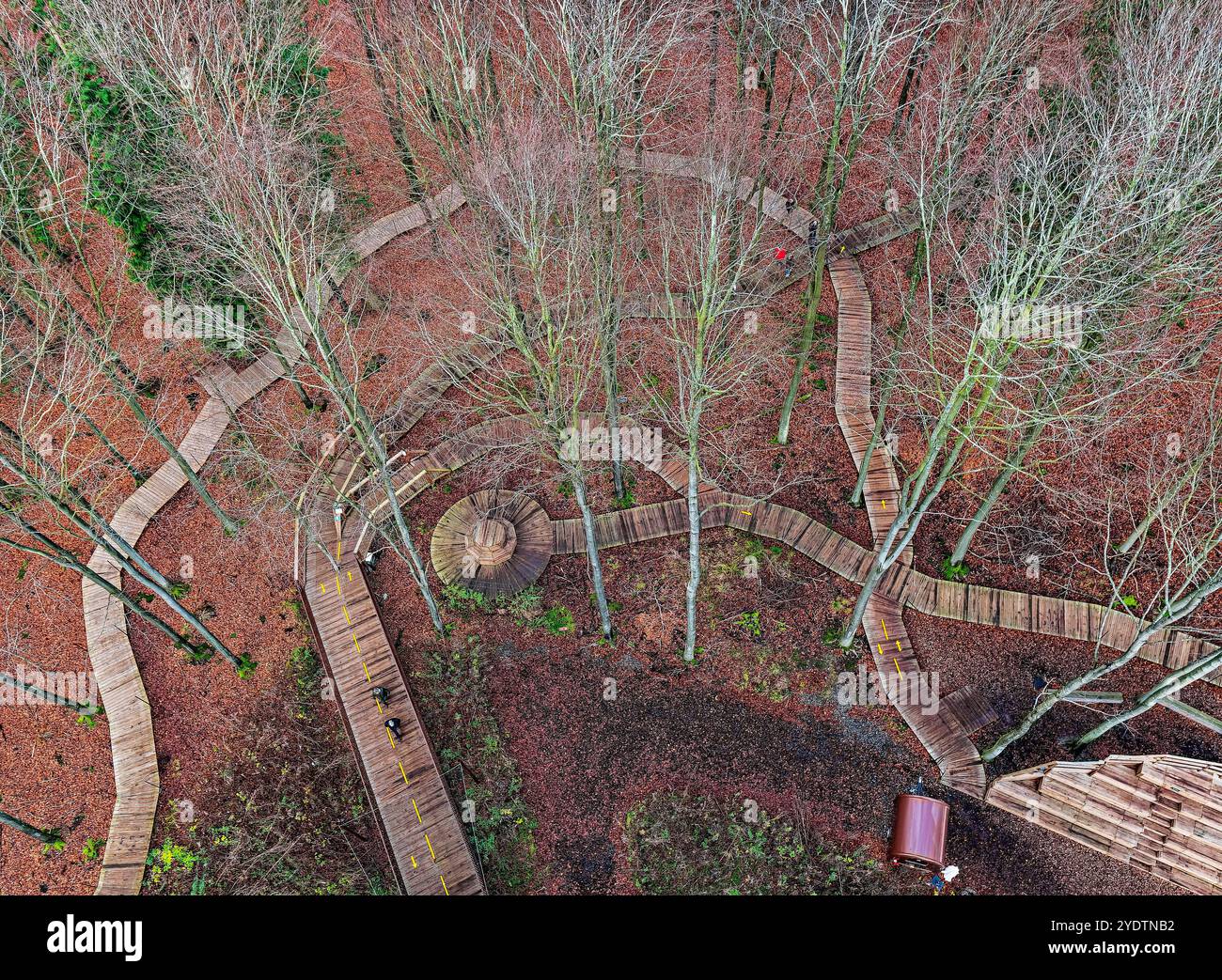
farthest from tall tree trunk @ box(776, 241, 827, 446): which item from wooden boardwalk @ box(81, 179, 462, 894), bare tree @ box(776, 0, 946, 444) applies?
wooden boardwalk @ box(81, 179, 462, 894)

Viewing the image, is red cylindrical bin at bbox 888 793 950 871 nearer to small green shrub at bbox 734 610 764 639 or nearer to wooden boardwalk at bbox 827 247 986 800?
wooden boardwalk at bbox 827 247 986 800

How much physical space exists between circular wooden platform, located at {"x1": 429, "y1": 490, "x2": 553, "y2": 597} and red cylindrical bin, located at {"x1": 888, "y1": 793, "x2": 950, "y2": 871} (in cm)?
1038

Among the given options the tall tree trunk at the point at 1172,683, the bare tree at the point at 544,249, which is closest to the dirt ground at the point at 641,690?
the bare tree at the point at 544,249

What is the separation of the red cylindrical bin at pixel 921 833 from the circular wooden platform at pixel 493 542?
10.4 metres

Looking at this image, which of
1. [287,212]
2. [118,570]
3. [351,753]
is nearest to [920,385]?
[287,212]

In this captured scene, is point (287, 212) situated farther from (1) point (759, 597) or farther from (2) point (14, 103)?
(1) point (759, 597)

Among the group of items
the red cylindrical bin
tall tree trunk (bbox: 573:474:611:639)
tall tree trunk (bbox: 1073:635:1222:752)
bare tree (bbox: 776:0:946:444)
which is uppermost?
bare tree (bbox: 776:0:946:444)

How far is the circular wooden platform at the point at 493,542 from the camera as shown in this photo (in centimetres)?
2070

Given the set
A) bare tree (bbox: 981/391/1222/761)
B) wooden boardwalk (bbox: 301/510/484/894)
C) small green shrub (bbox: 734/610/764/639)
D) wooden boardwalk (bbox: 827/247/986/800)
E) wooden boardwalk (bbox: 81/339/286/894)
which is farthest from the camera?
small green shrub (bbox: 734/610/764/639)

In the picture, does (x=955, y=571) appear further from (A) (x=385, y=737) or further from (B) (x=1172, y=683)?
(A) (x=385, y=737)

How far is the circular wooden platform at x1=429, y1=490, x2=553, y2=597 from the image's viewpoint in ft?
67.9

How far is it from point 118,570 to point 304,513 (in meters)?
5.10

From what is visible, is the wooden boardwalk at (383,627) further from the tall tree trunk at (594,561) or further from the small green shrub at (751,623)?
the small green shrub at (751,623)

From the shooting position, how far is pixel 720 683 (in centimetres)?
1934
